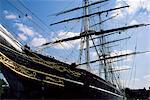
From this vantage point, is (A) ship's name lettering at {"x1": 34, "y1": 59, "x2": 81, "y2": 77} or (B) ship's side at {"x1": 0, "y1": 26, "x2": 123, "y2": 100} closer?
(B) ship's side at {"x1": 0, "y1": 26, "x2": 123, "y2": 100}

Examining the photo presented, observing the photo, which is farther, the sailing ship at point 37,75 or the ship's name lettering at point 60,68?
the ship's name lettering at point 60,68

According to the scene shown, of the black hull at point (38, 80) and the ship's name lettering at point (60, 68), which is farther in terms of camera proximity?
the ship's name lettering at point (60, 68)

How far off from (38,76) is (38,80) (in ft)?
1.23

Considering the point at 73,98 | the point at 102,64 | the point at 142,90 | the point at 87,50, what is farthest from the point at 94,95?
the point at 142,90

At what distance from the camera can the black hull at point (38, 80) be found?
18.8 meters

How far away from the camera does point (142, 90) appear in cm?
8350

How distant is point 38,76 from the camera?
2006cm

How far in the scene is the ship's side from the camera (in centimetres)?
1880

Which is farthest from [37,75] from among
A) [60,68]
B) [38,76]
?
[60,68]

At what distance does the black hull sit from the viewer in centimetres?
1883

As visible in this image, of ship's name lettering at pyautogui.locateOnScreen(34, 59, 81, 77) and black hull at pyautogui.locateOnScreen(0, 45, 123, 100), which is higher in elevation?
ship's name lettering at pyautogui.locateOnScreen(34, 59, 81, 77)

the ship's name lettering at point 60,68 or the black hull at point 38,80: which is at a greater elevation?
the ship's name lettering at point 60,68

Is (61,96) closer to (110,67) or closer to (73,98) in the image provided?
(73,98)

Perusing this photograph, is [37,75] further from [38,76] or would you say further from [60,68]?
[60,68]
